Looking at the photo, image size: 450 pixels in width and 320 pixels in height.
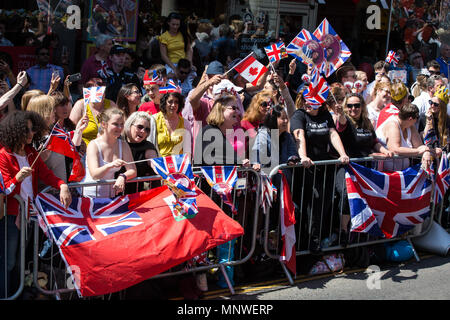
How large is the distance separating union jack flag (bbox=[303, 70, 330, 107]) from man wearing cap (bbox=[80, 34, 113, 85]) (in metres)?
3.40

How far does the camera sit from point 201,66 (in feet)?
36.7

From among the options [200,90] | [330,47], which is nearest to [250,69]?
[200,90]

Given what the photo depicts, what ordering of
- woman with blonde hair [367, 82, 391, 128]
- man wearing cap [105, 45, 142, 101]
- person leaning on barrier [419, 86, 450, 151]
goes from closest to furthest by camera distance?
person leaning on barrier [419, 86, 450, 151] → woman with blonde hair [367, 82, 391, 128] → man wearing cap [105, 45, 142, 101]

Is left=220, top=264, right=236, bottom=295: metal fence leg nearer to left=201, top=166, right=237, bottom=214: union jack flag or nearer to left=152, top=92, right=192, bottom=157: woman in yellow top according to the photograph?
left=201, top=166, right=237, bottom=214: union jack flag

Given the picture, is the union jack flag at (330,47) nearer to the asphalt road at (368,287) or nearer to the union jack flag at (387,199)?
the union jack flag at (387,199)

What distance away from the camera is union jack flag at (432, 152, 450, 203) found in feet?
26.0

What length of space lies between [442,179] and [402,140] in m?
0.80

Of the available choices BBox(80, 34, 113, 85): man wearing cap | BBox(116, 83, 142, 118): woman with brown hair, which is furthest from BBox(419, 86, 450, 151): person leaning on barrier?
BBox(80, 34, 113, 85): man wearing cap

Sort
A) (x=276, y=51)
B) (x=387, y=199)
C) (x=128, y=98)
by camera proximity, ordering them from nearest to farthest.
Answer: (x=128, y=98), (x=387, y=199), (x=276, y=51)

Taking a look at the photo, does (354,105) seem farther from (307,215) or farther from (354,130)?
(307,215)

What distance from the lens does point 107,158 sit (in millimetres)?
5816

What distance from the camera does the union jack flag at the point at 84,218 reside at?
5234mm

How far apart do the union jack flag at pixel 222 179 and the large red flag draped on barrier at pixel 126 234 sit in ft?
0.73

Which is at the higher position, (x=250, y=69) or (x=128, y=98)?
(x=250, y=69)
